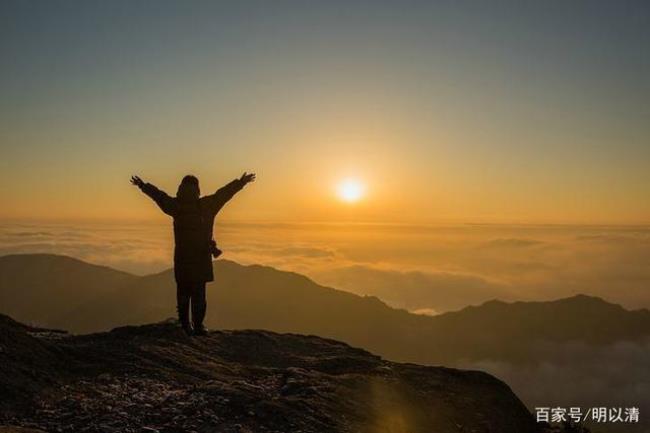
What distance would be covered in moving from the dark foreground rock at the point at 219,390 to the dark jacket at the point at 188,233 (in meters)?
1.83

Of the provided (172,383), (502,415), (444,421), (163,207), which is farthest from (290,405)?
(163,207)

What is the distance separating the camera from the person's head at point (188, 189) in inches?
627

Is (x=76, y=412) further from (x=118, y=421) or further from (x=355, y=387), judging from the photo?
(x=355, y=387)

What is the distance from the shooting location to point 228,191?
16.7 metres

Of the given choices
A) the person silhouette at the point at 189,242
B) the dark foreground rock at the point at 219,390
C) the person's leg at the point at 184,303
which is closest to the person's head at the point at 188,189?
the person silhouette at the point at 189,242

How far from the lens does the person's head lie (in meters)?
15.9

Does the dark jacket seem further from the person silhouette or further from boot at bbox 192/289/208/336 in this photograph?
boot at bbox 192/289/208/336

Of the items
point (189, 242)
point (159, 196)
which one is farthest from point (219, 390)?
point (159, 196)

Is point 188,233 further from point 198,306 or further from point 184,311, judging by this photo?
point 184,311

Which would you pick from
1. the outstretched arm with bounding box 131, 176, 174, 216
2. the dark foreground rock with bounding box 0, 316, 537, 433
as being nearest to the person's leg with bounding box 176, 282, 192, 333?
the dark foreground rock with bounding box 0, 316, 537, 433

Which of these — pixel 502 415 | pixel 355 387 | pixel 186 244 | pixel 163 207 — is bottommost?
pixel 502 415

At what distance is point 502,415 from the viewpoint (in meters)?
13.8

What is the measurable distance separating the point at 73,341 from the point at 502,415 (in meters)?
11.9

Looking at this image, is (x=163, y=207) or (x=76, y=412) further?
(x=163, y=207)
